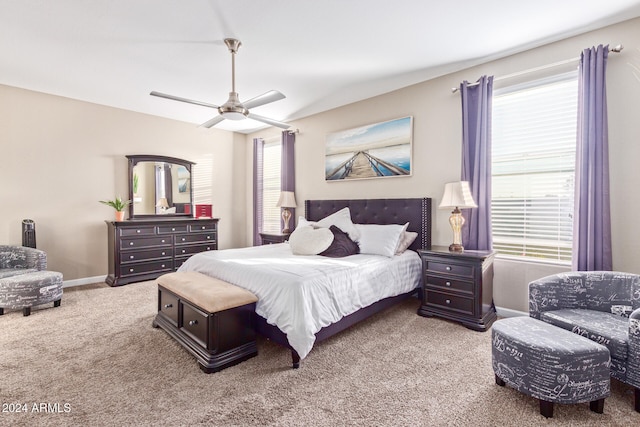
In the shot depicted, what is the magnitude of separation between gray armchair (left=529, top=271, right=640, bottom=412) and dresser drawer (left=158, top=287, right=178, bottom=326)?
3.01m

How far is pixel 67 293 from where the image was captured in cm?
428

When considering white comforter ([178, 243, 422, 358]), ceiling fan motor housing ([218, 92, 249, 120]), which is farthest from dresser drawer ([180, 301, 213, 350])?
ceiling fan motor housing ([218, 92, 249, 120])

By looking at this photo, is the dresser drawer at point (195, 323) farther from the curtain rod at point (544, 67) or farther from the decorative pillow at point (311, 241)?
the curtain rod at point (544, 67)

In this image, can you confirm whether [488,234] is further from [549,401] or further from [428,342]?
[549,401]

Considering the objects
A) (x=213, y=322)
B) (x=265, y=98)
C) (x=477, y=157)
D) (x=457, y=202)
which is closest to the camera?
(x=213, y=322)

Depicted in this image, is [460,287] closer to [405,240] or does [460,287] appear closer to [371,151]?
[405,240]

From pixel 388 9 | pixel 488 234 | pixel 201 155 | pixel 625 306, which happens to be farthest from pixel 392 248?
pixel 201 155

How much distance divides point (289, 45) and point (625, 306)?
3644 mm

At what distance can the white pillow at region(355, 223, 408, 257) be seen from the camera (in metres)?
3.53

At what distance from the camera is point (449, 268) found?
3.22m

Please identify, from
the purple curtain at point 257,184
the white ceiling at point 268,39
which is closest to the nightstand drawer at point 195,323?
the white ceiling at point 268,39

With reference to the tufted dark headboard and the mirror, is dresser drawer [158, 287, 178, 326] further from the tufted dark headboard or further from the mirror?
the mirror

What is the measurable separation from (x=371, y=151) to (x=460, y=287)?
2.27m

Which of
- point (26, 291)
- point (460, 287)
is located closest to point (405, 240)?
point (460, 287)
